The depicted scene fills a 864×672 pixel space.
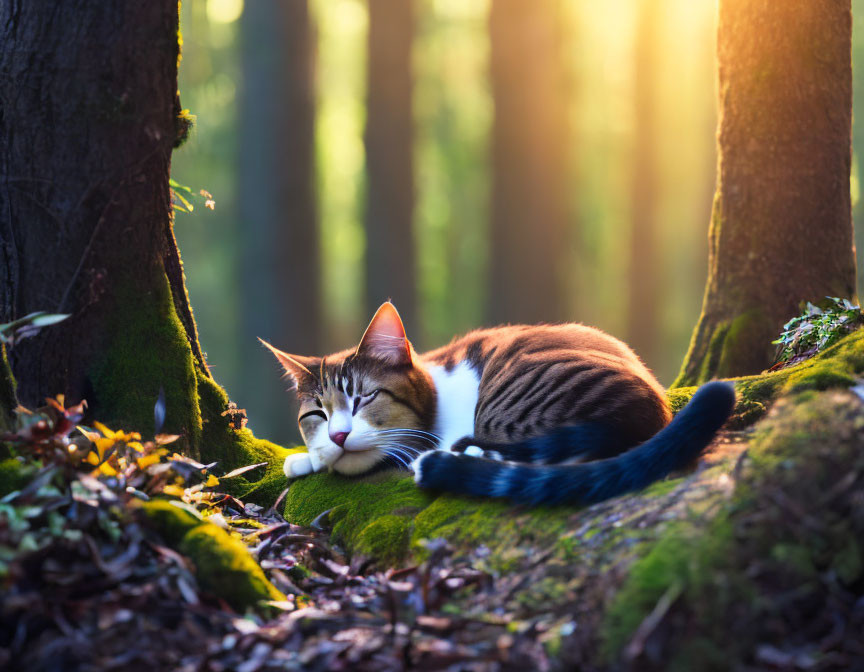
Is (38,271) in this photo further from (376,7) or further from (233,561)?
(376,7)

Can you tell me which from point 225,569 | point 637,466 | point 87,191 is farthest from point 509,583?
point 87,191

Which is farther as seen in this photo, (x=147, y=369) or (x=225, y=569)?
(x=147, y=369)

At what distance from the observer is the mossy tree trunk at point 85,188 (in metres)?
3.21

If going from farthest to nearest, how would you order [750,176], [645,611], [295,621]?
[750,176] < [295,621] < [645,611]

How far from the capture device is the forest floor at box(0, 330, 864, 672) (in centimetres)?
178

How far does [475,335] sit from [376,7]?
27.5 ft

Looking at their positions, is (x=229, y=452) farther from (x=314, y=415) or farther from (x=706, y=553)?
(x=706, y=553)

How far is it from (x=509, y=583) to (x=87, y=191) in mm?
2458

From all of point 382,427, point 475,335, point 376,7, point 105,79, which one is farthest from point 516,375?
point 376,7

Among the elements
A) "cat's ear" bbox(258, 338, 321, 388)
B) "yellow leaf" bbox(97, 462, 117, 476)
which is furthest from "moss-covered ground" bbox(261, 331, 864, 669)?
"cat's ear" bbox(258, 338, 321, 388)

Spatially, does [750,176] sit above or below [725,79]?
below

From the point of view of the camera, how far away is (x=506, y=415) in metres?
3.43

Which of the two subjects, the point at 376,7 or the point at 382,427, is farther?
the point at 376,7

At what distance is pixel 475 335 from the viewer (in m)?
4.61
